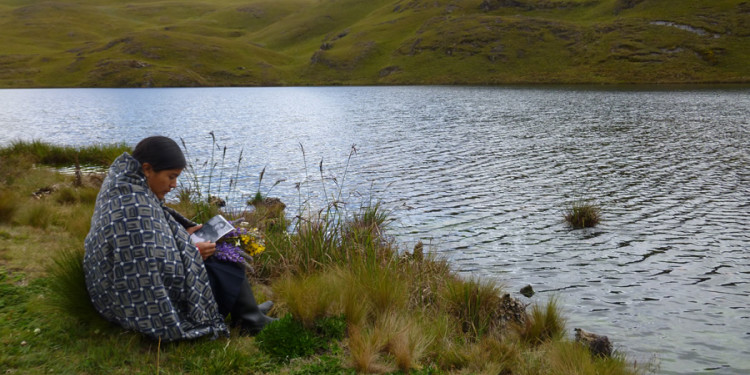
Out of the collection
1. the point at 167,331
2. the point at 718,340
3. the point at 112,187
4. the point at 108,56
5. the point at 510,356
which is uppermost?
the point at 108,56

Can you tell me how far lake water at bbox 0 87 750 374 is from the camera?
938cm

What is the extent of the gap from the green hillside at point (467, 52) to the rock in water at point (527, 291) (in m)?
104

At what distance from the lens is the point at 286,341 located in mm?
5680

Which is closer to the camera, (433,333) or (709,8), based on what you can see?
(433,333)

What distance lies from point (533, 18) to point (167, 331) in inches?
6244

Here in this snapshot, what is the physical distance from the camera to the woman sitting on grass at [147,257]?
4859 mm

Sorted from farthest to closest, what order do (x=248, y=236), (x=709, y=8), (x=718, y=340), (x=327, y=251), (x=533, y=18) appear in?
(x=533, y=18), (x=709, y=8), (x=327, y=251), (x=718, y=340), (x=248, y=236)

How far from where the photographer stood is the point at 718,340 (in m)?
8.20

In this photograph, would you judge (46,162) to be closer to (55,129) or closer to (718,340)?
(55,129)

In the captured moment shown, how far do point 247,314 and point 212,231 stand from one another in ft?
3.76

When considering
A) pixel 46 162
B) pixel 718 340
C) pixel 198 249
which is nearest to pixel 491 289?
pixel 718 340

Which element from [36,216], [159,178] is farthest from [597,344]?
[36,216]

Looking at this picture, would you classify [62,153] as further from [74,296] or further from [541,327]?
[541,327]

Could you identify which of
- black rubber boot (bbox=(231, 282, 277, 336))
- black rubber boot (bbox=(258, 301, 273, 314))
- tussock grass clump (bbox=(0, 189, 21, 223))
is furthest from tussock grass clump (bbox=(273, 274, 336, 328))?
tussock grass clump (bbox=(0, 189, 21, 223))
